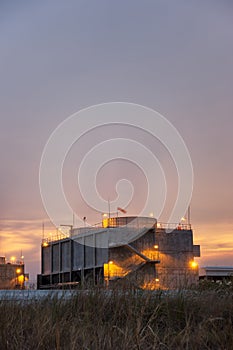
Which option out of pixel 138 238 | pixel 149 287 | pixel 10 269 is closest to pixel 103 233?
pixel 138 238

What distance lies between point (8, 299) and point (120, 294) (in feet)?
6.77

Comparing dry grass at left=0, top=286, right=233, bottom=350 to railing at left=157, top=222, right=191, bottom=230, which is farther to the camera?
railing at left=157, top=222, right=191, bottom=230

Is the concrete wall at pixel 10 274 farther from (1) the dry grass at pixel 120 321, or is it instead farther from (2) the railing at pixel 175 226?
(1) the dry grass at pixel 120 321

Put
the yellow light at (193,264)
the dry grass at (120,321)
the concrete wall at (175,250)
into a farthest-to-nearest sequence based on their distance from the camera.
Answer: the yellow light at (193,264) → the concrete wall at (175,250) → the dry grass at (120,321)

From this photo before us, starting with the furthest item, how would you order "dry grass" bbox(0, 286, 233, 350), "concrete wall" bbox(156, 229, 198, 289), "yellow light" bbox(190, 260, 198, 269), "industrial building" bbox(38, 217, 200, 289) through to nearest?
"yellow light" bbox(190, 260, 198, 269)
"concrete wall" bbox(156, 229, 198, 289)
"industrial building" bbox(38, 217, 200, 289)
"dry grass" bbox(0, 286, 233, 350)

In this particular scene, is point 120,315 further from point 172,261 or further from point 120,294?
point 172,261

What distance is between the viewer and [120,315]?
9.32 meters

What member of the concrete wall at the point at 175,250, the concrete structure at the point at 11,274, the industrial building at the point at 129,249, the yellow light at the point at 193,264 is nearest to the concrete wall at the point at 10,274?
the concrete structure at the point at 11,274

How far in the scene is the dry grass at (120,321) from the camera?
759 centimetres

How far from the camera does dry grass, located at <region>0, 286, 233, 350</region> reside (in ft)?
24.9

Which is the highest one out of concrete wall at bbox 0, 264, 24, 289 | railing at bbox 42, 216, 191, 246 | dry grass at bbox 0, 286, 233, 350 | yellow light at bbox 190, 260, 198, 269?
railing at bbox 42, 216, 191, 246

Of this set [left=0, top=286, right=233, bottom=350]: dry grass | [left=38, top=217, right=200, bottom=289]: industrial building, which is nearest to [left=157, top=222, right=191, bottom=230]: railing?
[left=38, top=217, right=200, bottom=289]: industrial building

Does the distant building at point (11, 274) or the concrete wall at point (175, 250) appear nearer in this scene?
the concrete wall at point (175, 250)

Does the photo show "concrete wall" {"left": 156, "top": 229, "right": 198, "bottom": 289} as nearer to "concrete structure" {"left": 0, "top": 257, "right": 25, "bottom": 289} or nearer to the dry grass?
"concrete structure" {"left": 0, "top": 257, "right": 25, "bottom": 289}
